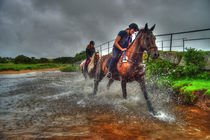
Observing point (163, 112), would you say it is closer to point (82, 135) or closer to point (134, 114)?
point (134, 114)

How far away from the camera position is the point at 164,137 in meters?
2.45

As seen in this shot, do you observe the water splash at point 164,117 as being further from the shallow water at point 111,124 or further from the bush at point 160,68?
the bush at point 160,68

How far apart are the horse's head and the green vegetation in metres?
2.41

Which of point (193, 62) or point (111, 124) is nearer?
point (111, 124)

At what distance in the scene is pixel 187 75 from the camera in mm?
6152

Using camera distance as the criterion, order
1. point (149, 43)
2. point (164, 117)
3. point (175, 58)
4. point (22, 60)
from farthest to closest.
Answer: point (22, 60)
point (175, 58)
point (149, 43)
point (164, 117)

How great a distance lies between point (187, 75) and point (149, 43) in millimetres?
3813

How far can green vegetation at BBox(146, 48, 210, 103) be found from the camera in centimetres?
472

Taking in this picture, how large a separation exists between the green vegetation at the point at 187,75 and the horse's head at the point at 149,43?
2.41 m

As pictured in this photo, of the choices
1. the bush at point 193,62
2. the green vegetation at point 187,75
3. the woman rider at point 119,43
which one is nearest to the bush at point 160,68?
the green vegetation at point 187,75

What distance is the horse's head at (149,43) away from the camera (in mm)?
3564

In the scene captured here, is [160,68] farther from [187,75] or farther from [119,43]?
[119,43]

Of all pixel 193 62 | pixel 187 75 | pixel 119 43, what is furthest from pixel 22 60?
pixel 193 62

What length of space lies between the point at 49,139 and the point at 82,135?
599 millimetres
